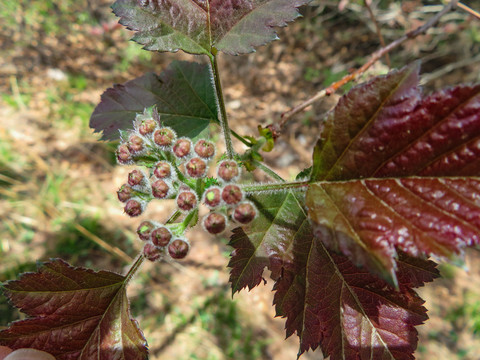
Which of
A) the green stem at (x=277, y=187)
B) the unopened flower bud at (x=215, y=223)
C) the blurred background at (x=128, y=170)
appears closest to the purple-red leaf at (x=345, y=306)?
the green stem at (x=277, y=187)

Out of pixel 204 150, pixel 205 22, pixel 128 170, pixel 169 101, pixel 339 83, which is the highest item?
pixel 205 22

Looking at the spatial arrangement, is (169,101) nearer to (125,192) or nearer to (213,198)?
(125,192)

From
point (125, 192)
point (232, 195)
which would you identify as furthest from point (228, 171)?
point (125, 192)

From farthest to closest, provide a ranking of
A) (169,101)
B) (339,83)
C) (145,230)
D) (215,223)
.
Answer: (169,101) < (339,83) < (145,230) < (215,223)

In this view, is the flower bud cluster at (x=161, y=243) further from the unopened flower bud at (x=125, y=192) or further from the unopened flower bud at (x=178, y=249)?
the unopened flower bud at (x=125, y=192)

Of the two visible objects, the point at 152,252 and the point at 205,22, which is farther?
the point at 205,22

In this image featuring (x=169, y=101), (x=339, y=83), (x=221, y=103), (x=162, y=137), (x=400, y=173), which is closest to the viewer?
(x=400, y=173)

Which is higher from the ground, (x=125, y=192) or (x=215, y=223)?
(x=215, y=223)

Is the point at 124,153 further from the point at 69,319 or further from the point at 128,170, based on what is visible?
the point at 128,170
